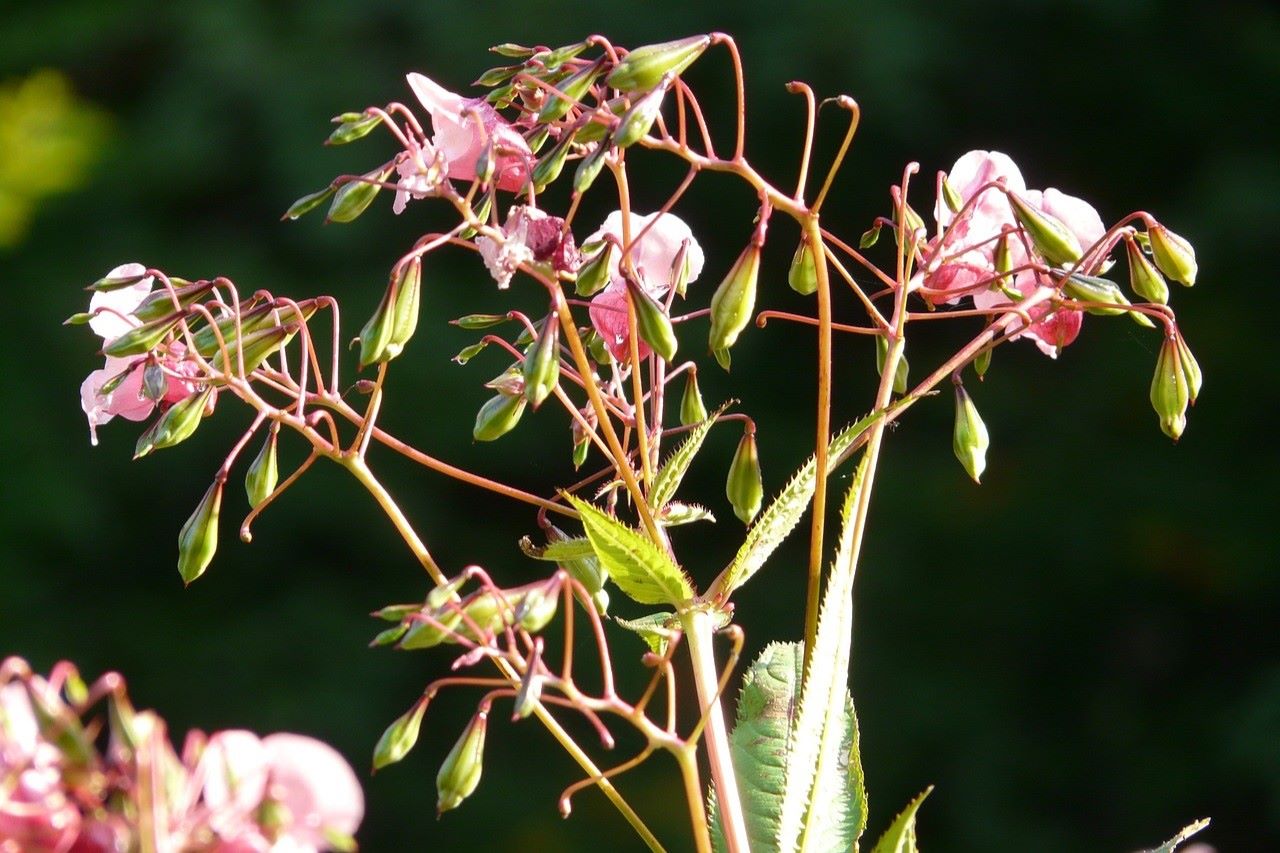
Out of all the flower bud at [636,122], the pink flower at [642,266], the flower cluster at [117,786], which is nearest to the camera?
the flower cluster at [117,786]

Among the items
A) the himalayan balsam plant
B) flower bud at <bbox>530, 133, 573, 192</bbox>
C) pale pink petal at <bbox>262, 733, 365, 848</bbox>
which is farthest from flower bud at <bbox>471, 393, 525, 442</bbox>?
pale pink petal at <bbox>262, 733, 365, 848</bbox>

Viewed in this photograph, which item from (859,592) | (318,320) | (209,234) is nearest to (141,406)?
(318,320)

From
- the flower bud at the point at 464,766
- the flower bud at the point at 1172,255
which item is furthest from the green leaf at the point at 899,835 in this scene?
the flower bud at the point at 1172,255

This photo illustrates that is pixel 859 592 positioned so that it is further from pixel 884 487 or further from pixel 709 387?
pixel 709 387

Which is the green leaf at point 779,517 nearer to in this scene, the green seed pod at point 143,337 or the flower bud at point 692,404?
the flower bud at point 692,404

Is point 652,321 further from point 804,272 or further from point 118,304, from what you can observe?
point 118,304
